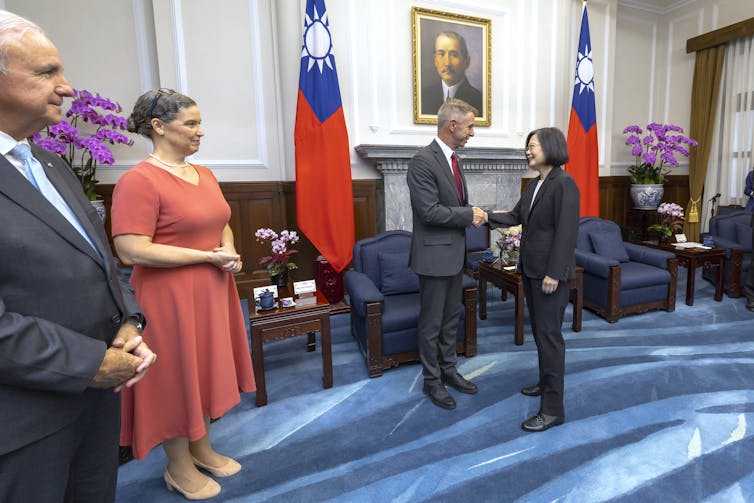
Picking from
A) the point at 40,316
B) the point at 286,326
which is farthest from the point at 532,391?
the point at 40,316

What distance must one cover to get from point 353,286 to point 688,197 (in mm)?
6350

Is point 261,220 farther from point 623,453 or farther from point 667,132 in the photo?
point 667,132

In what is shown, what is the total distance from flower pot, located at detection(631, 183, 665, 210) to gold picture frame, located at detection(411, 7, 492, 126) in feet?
8.63

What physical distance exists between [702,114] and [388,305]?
20.4ft

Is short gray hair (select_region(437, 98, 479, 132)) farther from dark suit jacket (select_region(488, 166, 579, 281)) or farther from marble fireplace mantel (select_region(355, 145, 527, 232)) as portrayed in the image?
marble fireplace mantel (select_region(355, 145, 527, 232))

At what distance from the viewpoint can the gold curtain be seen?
18.8 feet

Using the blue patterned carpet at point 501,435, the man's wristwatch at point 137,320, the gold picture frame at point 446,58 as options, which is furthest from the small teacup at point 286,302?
the gold picture frame at point 446,58

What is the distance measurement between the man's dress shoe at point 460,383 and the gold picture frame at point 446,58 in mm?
3169

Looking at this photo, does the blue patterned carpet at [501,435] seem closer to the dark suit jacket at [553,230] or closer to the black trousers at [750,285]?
the dark suit jacket at [553,230]

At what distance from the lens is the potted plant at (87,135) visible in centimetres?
324

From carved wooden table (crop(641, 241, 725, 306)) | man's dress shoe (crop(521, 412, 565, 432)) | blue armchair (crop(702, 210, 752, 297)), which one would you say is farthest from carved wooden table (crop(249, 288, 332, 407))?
blue armchair (crop(702, 210, 752, 297))

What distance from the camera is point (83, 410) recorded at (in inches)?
34.6

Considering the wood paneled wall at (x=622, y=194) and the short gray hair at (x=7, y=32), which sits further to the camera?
the wood paneled wall at (x=622, y=194)

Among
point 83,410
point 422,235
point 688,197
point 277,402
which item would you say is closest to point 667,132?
point 688,197
